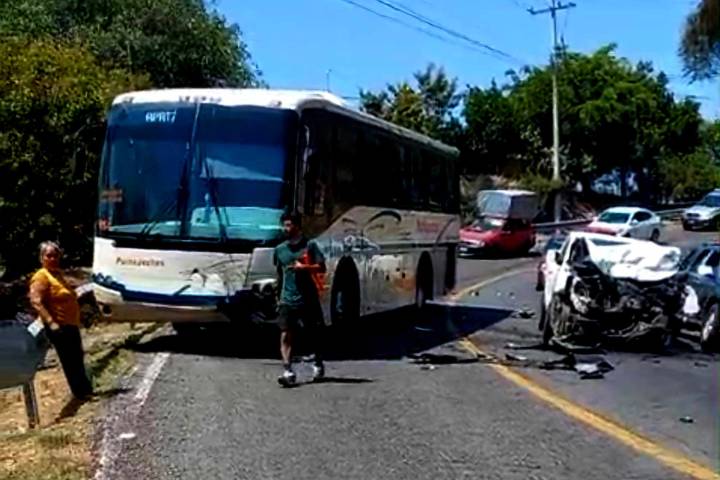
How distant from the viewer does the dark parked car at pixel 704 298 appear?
19.5 metres

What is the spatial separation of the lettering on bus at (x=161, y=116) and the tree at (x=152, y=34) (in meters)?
23.3

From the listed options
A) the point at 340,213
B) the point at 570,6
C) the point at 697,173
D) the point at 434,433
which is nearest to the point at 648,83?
the point at 697,173

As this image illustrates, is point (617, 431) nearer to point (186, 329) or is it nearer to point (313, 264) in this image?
point (313, 264)

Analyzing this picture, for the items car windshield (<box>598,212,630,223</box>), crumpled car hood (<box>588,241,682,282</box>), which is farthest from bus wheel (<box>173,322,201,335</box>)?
car windshield (<box>598,212,630,223</box>)

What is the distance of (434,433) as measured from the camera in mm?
10281

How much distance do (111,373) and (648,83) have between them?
59.5 m

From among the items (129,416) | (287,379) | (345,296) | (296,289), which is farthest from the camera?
(345,296)

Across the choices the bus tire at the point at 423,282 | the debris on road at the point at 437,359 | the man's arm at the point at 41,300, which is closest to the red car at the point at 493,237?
the bus tire at the point at 423,282

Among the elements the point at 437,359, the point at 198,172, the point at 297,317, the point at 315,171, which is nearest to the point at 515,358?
the point at 437,359

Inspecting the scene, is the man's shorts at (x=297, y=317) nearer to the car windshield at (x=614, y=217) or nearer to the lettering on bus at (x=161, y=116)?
the lettering on bus at (x=161, y=116)

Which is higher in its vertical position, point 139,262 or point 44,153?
point 44,153

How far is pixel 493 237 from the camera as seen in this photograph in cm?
4528

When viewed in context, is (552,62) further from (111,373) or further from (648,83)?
(111,373)

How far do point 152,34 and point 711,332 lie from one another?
25696 mm
